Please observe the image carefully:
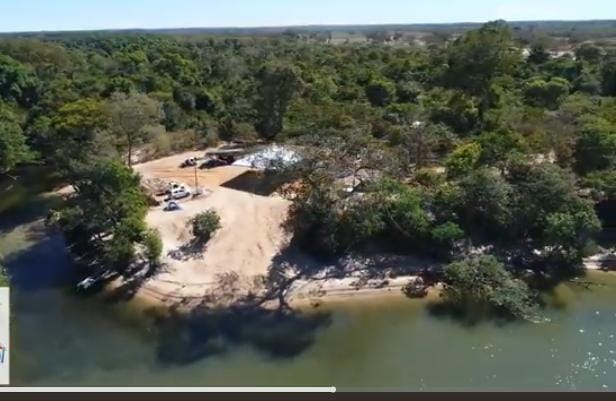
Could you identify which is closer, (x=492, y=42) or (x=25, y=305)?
(x=25, y=305)

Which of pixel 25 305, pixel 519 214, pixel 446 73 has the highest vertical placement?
pixel 446 73

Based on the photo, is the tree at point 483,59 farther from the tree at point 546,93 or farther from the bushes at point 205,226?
the bushes at point 205,226

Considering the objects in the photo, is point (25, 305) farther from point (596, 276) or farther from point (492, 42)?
point (492, 42)

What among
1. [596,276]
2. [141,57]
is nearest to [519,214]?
[596,276]

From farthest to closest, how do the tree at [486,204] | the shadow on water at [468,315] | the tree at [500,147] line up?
the tree at [500,147], the tree at [486,204], the shadow on water at [468,315]

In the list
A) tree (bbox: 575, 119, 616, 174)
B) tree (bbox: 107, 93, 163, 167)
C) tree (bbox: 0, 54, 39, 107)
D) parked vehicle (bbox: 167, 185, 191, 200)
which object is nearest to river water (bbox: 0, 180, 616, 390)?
tree (bbox: 575, 119, 616, 174)

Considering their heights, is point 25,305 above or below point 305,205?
below

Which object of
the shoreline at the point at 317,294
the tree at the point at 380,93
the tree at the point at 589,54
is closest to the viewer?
the shoreline at the point at 317,294

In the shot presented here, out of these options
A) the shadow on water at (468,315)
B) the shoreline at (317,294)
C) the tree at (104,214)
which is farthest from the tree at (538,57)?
the tree at (104,214)
